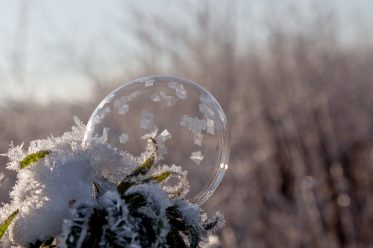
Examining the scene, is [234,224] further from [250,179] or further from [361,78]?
[361,78]

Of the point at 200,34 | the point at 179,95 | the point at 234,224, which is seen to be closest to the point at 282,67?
the point at 200,34

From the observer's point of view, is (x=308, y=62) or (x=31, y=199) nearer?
(x=31, y=199)

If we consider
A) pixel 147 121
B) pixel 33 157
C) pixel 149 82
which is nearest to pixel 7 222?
pixel 33 157

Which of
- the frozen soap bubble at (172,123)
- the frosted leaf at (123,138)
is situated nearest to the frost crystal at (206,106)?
the frozen soap bubble at (172,123)

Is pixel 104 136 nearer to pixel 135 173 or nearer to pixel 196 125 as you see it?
pixel 135 173

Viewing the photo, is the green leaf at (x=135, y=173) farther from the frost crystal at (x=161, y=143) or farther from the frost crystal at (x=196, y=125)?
the frost crystal at (x=196, y=125)

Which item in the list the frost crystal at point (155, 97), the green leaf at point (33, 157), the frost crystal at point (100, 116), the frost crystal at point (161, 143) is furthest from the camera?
the frost crystal at point (155, 97)

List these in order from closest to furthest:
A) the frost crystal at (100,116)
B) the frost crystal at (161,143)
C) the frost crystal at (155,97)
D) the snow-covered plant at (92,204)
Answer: the snow-covered plant at (92,204) → the frost crystal at (161,143) → the frost crystal at (100,116) → the frost crystal at (155,97)
